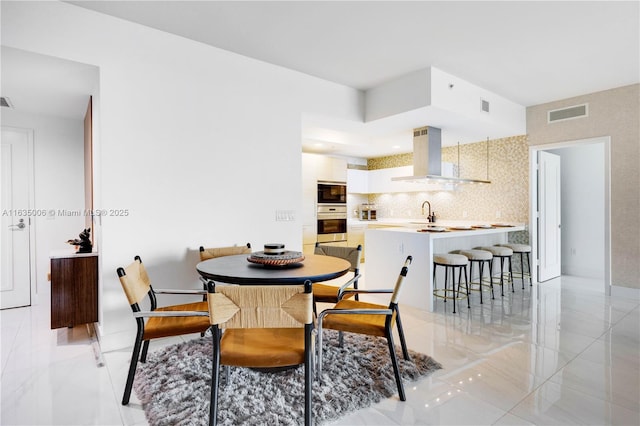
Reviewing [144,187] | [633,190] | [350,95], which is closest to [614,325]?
[633,190]

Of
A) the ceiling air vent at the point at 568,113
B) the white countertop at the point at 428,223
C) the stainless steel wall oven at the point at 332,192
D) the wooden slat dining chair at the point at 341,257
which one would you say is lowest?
the wooden slat dining chair at the point at 341,257

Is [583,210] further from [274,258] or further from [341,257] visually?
[274,258]

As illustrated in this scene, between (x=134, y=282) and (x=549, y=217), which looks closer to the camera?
(x=134, y=282)

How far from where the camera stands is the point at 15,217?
166 inches

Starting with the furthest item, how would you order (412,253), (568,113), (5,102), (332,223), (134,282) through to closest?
(332,223) < (568,113) < (412,253) < (5,102) < (134,282)

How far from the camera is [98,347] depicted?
292 centimetres

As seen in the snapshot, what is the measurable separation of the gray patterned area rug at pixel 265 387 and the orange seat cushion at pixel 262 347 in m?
0.41

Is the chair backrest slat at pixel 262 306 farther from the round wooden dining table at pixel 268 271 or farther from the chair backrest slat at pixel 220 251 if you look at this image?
the chair backrest slat at pixel 220 251

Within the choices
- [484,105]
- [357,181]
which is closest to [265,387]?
[484,105]

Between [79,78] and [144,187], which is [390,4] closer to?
[144,187]

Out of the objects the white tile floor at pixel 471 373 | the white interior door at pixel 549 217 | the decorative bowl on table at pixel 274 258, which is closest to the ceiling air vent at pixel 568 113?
the white interior door at pixel 549 217

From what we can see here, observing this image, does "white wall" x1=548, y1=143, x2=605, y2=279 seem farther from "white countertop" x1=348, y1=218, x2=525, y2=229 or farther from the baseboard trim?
"white countertop" x1=348, y1=218, x2=525, y2=229

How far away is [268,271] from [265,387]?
0.72 m

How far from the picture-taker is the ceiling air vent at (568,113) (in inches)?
191
